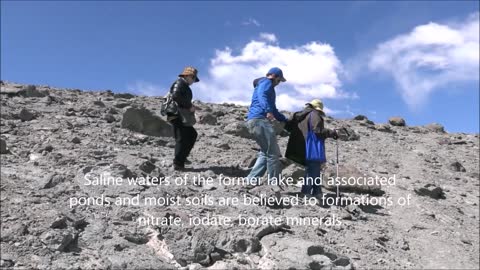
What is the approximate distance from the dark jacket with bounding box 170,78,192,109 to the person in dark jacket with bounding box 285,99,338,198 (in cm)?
172

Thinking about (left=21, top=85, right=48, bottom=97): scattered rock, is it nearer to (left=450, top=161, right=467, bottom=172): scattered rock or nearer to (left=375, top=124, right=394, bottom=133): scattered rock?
(left=375, top=124, right=394, bottom=133): scattered rock

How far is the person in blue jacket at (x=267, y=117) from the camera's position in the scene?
→ 7637 mm

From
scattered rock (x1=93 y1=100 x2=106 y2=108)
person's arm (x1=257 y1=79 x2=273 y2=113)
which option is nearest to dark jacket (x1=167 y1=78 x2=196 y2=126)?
person's arm (x1=257 y1=79 x2=273 y2=113)

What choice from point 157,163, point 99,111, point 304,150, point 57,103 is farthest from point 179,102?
point 57,103

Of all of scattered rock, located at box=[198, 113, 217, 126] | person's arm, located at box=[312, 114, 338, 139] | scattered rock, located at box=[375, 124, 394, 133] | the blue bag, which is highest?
scattered rock, located at box=[375, 124, 394, 133]

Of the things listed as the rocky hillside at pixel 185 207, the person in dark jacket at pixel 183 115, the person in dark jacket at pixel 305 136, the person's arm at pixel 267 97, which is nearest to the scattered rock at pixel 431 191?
the rocky hillside at pixel 185 207

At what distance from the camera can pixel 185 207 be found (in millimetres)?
6812

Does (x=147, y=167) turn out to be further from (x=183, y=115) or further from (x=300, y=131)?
(x=300, y=131)

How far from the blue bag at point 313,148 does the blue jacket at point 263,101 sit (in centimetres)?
50

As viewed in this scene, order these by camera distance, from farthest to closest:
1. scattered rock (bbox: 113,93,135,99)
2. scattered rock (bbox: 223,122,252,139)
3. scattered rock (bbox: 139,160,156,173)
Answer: scattered rock (bbox: 113,93,135,99)
scattered rock (bbox: 223,122,252,139)
scattered rock (bbox: 139,160,156,173)

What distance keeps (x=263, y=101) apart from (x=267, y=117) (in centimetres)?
26

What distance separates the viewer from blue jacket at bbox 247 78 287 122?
7.61m

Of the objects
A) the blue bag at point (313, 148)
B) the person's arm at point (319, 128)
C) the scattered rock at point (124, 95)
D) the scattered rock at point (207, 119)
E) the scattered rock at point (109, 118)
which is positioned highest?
the scattered rock at point (124, 95)

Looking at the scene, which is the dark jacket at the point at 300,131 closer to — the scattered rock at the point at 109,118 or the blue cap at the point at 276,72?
the blue cap at the point at 276,72
